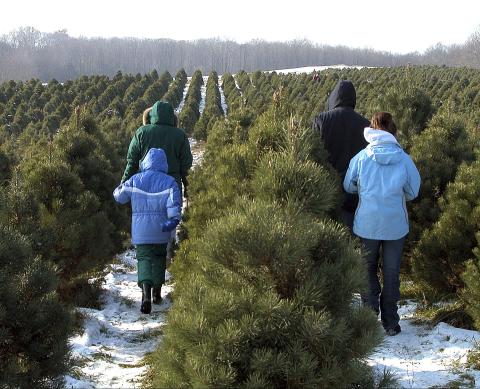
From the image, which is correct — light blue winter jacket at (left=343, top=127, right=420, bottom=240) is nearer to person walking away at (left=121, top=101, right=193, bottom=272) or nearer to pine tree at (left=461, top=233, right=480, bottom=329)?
pine tree at (left=461, top=233, right=480, bottom=329)

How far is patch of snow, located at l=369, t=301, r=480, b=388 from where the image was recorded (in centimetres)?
324

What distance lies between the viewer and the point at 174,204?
14.6 ft

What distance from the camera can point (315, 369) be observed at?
6.83 ft

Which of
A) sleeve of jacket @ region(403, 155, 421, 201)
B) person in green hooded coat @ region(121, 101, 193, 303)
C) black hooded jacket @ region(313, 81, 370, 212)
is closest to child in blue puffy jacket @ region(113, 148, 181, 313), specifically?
person in green hooded coat @ region(121, 101, 193, 303)

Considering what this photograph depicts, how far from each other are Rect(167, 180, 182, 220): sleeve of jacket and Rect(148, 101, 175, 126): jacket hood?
88 cm

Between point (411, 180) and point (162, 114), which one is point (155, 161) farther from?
point (411, 180)

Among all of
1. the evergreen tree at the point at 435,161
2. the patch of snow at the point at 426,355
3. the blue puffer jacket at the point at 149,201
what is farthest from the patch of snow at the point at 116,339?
the evergreen tree at the point at 435,161

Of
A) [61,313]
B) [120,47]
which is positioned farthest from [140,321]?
[120,47]

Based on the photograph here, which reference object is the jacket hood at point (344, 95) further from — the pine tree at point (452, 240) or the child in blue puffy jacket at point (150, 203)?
the child in blue puffy jacket at point (150, 203)

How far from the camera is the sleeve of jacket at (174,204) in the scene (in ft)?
14.5

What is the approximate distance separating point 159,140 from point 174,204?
2.87 feet

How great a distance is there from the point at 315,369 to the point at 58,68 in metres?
81.2

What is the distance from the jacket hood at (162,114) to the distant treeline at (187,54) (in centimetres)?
7507

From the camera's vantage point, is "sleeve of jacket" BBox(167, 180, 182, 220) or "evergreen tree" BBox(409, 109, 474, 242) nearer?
"sleeve of jacket" BBox(167, 180, 182, 220)
